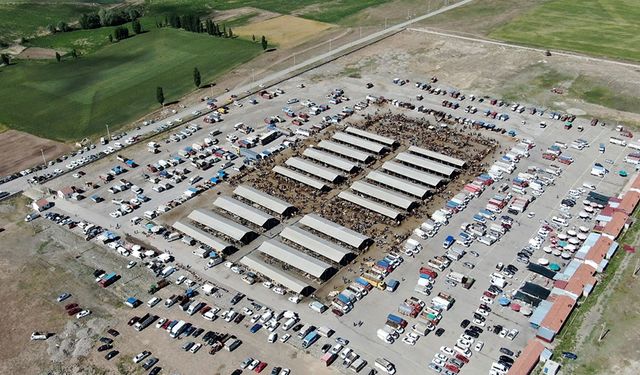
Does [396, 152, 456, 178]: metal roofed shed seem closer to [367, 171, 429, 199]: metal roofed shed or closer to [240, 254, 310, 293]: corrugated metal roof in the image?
[367, 171, 429, 199]: metal roofed shed

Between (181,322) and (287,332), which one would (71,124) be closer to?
Result: (181,322)

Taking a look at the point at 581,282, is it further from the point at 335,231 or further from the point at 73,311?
the point at 73,311

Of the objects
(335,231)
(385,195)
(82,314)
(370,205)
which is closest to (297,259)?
(335,231)

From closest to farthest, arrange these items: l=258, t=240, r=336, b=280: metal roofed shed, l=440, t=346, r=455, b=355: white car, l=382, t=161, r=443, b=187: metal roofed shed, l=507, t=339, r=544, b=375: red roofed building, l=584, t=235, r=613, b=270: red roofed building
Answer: l=507, t=339, r=544, b=375: red roofed building
l=440, t=346, r=455, b=355: white car
l=584, t=235, r=613, b=270: red roofed building
l=258, t=240, r=336, b=280: metal roofed shed
l=382, t=161, r=443, b=187: metal roofed shed

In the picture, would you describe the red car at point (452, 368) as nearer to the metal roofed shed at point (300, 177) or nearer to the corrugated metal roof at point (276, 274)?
the corrugated metal roof at point (276, 274)

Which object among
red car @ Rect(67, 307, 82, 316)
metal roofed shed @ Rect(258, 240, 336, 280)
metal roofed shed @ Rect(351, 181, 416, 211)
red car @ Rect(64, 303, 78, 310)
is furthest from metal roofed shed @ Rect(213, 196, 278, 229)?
red car @ Rect(67, 307, 82, 316)

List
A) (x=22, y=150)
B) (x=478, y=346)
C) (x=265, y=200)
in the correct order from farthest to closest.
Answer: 1. (x=22, y=150)
2. (x=265, y=200)
3. (x=478, y=346)
